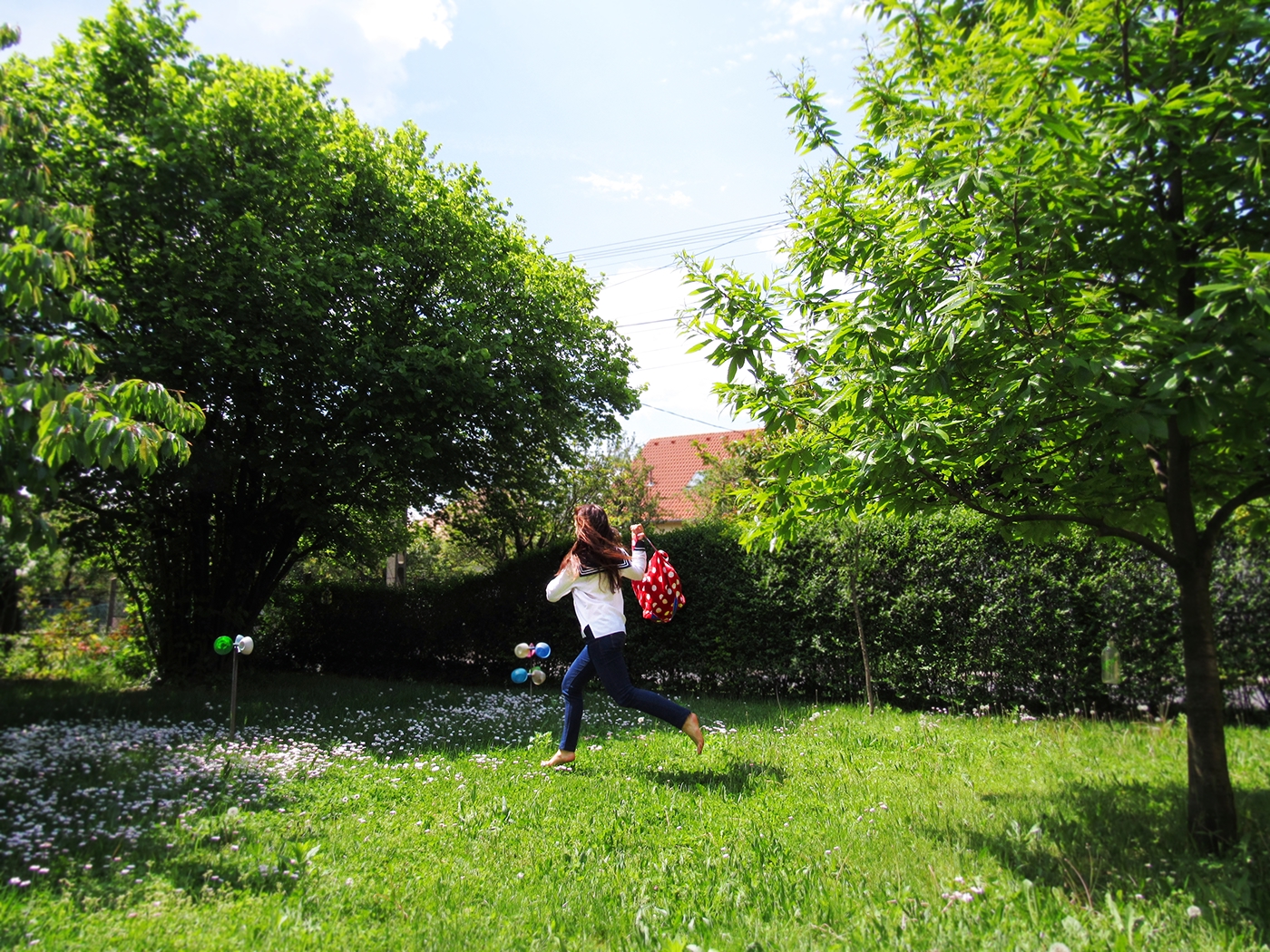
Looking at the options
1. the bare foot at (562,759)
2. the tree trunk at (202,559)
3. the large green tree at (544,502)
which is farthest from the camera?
the large green tree at (544,502)

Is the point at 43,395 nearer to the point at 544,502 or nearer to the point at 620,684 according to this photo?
the point at 620,684

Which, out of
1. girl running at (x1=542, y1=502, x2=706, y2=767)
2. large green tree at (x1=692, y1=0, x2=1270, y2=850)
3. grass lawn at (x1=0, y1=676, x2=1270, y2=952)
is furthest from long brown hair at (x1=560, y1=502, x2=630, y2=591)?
large green tree at (x1=692, y1=0, x2=1270, y2=850)

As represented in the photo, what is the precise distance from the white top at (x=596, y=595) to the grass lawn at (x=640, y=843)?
3.57 feet

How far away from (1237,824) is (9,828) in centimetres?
654

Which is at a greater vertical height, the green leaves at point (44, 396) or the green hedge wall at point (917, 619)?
the green leaves at point (44, 396)

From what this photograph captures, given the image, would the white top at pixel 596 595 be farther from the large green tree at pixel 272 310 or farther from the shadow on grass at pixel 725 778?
the large green tree at pixel 272 310

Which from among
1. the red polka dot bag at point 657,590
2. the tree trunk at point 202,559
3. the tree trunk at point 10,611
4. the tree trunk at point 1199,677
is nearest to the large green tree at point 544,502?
the tree trunk at point 202,559

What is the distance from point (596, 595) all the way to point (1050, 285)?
12.1 ft

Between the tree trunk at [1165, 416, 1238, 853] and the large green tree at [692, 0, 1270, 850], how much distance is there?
10 mm

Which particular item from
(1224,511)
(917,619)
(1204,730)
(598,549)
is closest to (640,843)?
(598,549)

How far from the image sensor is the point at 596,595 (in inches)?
227

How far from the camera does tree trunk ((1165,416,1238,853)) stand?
3555mm

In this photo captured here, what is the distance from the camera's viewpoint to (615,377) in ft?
44.9

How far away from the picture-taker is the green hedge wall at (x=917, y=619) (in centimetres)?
721
